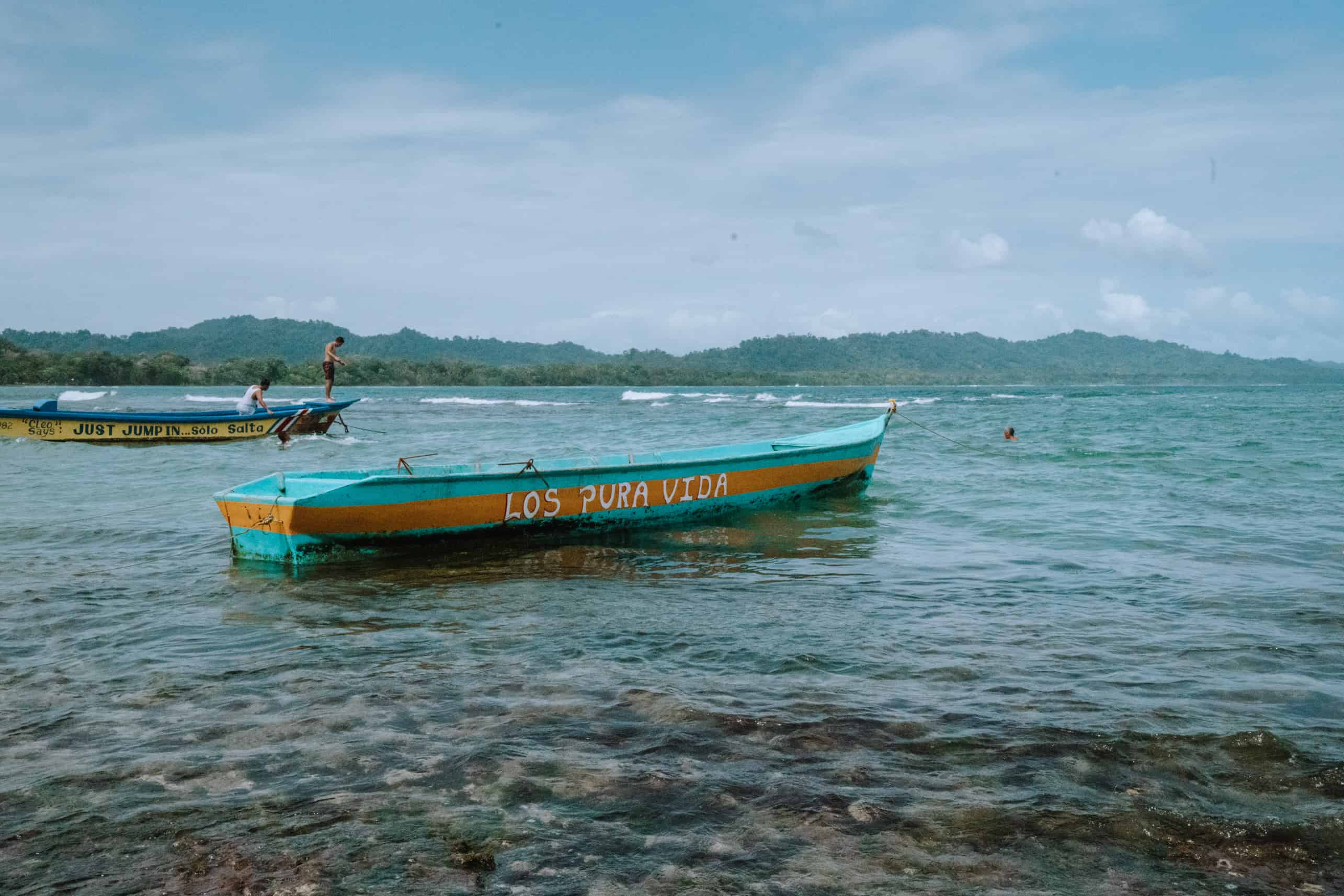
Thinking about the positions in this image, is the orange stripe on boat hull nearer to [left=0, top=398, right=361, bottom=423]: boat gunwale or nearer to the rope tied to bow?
the rope tied to bow

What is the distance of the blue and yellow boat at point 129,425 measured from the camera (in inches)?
828

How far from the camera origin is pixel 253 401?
22125 mm

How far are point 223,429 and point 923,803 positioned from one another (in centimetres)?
2121

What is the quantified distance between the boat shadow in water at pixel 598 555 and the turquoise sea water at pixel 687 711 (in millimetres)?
56

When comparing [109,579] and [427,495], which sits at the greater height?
[427,495]

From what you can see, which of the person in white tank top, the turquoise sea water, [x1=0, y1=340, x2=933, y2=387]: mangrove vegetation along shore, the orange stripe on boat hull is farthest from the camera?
[x1=0, y1=340, x2=933, y2=387]: mangrove vegetation along shore

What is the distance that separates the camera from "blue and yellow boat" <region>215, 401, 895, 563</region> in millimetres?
8609

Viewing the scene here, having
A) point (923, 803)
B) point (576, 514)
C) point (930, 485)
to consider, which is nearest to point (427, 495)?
point (576, 514)

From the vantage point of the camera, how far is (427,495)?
29.6ft

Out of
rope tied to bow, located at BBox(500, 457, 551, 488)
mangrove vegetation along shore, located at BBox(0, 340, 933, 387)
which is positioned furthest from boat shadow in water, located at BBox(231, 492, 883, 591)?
mangrove vegetation along shore, located at BBox(0, 340, 933, 387)

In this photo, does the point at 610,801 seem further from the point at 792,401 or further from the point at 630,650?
the point at 792,401

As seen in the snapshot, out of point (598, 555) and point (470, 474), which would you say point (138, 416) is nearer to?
point (470, 474)

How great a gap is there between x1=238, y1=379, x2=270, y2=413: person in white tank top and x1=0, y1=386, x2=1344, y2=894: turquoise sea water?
10658mm

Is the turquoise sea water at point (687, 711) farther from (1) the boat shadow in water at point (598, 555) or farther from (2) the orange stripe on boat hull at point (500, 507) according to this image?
(2) the orange stripe on boat hull at point (500, 507)
